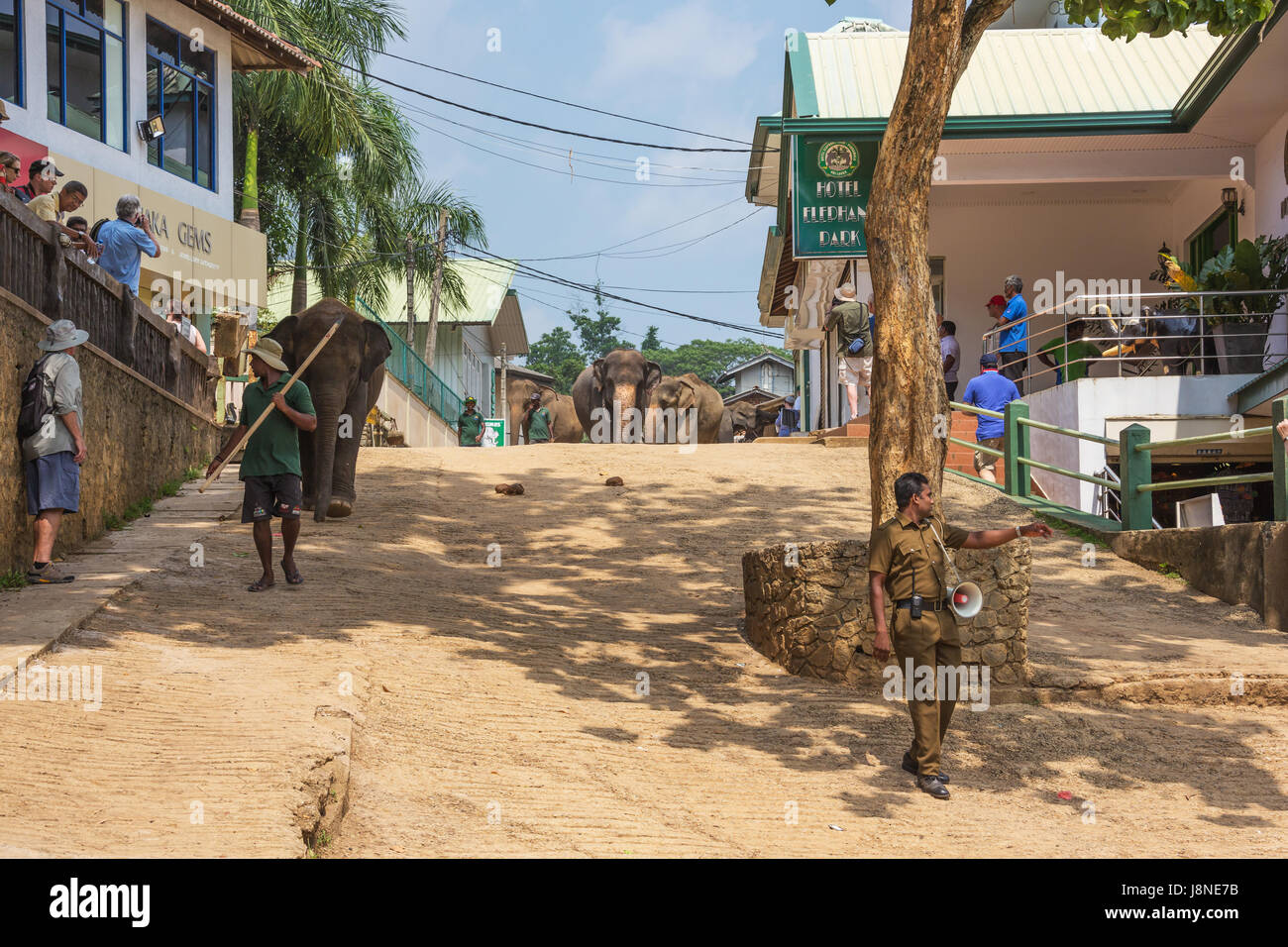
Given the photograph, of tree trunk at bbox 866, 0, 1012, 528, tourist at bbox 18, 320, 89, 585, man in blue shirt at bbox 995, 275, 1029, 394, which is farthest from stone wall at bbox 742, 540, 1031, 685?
man in blue shirt at bbox 995, 275, 1029, 394

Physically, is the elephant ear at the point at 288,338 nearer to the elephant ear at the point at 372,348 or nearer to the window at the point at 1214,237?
the elephant ear at the point at 372,348

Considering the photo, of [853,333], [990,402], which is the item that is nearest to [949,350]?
[853,333]

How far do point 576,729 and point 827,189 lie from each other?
43.6 ft

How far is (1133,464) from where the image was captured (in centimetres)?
1298

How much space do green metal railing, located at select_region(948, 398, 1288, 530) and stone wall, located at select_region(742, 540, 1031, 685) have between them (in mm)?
3306

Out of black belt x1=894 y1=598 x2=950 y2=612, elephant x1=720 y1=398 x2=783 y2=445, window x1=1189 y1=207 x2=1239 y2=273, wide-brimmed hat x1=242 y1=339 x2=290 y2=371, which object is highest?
window x1=1189 y1=207 x2=1239 y2=273

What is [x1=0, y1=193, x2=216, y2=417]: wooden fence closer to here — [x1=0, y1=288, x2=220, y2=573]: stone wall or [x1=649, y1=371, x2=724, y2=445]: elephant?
[x1=0, y1=288, x2=220, y2=573]: stone wall

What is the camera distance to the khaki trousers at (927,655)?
6.98m

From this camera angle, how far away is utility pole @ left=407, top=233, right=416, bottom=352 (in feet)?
129

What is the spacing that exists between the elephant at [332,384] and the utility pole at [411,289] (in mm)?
25529

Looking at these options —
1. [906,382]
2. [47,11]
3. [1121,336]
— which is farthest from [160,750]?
[47,11]

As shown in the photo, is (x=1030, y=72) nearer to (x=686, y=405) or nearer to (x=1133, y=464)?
(x=1133, y=464)

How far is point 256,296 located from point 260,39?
4547 mm

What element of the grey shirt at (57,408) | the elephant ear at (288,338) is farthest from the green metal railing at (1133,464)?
the grey shirt at (57,408)
